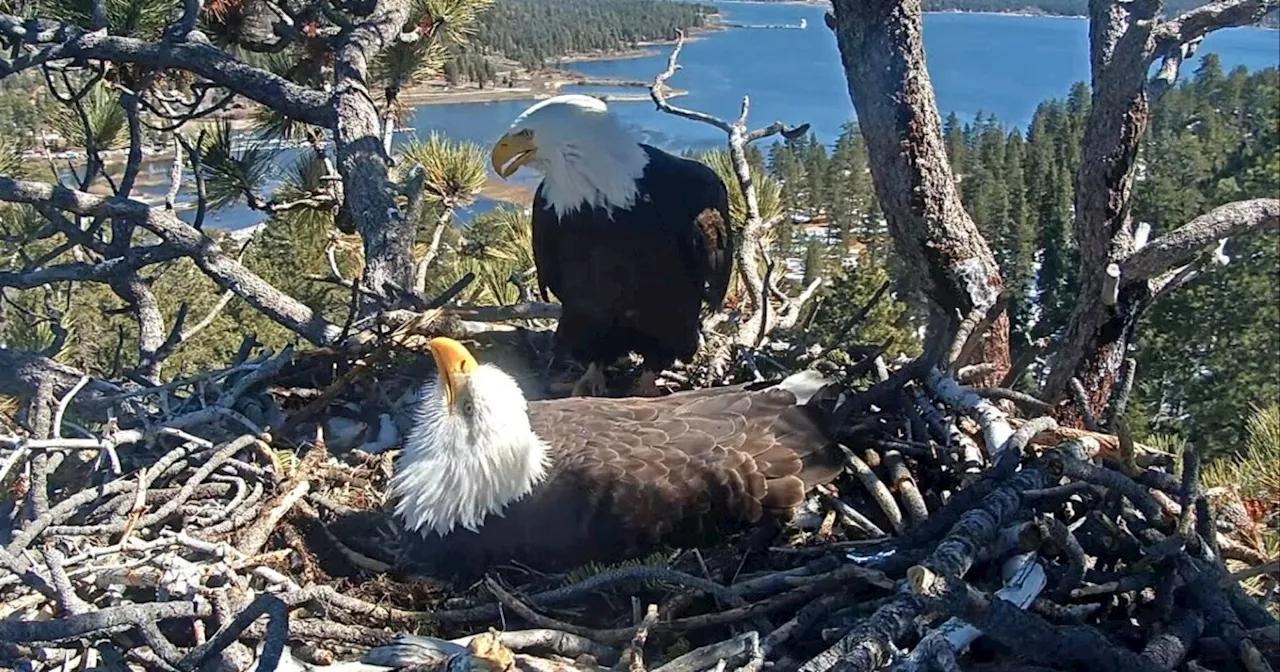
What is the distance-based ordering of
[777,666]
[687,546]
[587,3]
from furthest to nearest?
[587,3]
[687,546]
[777,666]

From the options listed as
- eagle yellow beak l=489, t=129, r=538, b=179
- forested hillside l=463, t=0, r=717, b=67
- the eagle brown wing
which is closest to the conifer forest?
the eagle brown wing

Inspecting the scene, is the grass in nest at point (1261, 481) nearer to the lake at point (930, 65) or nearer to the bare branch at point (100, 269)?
the bare branch at point (100, 269)

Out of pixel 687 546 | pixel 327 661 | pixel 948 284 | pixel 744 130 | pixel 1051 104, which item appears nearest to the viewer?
pixel 327 661

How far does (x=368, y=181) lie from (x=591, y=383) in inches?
46.0

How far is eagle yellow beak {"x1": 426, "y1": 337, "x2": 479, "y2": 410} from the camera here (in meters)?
2.80

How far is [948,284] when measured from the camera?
3469 mm

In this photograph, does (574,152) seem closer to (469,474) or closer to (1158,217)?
(469,474)

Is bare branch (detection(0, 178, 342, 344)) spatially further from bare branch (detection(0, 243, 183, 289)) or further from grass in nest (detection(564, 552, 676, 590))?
grass in nest (detection(564, 552, 676, 590))

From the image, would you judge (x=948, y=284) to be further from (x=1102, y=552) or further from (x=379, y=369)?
(x=379, y=369)

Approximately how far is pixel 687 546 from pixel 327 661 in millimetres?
959

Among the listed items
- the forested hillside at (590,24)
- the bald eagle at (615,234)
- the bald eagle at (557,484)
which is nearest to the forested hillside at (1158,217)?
the bald eagle at (615,234)

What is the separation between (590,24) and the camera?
2461 centimetres

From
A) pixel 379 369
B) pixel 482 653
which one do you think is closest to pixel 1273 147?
pixel 379 369

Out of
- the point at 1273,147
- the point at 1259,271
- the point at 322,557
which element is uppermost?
the point at 322,557
